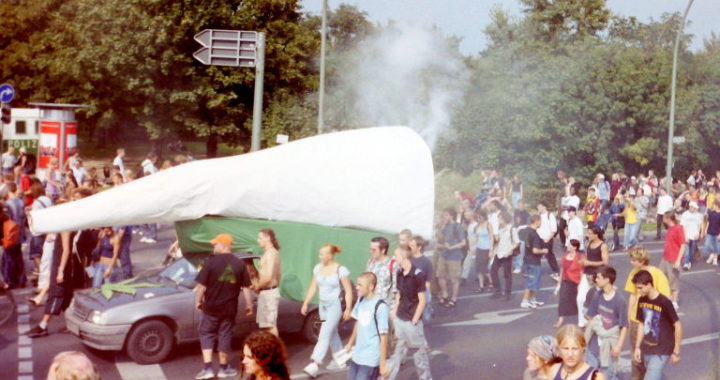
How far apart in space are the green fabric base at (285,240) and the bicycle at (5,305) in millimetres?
2696

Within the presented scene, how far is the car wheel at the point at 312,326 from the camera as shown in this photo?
39.2ft

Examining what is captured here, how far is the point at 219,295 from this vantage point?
10055 mm

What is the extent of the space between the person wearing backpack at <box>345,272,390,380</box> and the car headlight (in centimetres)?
337

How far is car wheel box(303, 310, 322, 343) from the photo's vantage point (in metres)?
12.0

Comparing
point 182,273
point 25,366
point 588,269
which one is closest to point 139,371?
point 25,366

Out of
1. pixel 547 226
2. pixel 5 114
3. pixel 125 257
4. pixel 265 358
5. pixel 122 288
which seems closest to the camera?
pixel 265 358

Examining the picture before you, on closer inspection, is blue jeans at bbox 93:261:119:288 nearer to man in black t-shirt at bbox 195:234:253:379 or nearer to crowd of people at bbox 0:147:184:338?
crowd of people at bbox 0:147:184:338

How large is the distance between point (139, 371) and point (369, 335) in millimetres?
3301

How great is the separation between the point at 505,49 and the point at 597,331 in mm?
30176

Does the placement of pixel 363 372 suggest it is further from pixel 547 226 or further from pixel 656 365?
pixel 547 226

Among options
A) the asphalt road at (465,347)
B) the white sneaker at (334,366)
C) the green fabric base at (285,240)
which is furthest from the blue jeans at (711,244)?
the white sneaker at (334,366)

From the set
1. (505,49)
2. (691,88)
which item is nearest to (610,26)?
(691,88)

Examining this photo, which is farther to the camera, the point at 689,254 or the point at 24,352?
the point at 689,254

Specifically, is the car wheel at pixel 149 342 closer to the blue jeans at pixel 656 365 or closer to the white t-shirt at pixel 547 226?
the blue jeans at pixel 656 365
